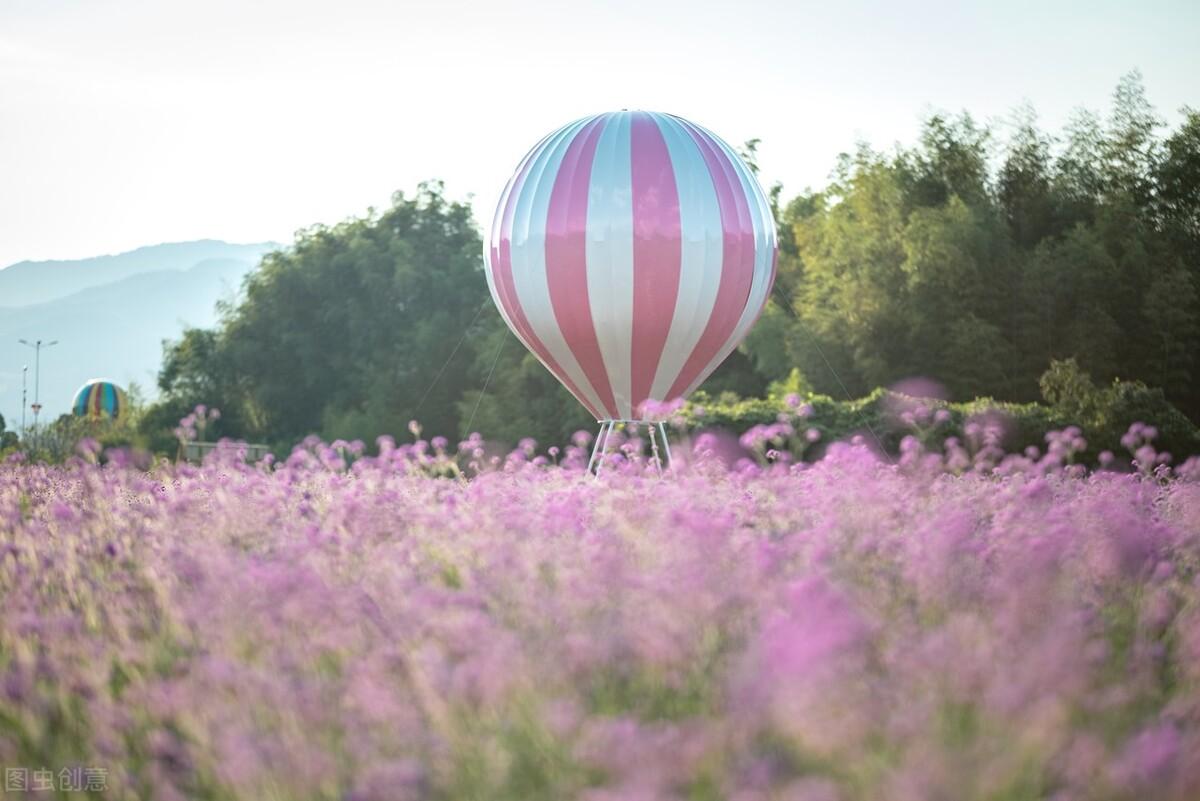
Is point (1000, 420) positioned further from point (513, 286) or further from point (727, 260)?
point (513, 286)

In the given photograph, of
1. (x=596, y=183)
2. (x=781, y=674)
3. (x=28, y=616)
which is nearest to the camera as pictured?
(x=781, y=674)

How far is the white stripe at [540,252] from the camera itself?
53.3 feet

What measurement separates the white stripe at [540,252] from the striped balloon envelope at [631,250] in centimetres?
2

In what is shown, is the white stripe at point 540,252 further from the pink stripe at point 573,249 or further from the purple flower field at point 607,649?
the purple flower field at point 607,649

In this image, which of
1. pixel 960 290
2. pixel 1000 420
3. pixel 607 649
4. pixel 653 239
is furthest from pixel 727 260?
pixel 960 290

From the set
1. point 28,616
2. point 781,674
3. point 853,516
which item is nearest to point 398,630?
point 28,616

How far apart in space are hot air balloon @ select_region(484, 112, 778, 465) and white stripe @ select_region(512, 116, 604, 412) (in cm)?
2

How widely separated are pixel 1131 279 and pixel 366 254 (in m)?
28.3

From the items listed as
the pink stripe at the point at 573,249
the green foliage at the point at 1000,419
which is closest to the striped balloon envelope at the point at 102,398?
the green foliage at the point at 1000,419

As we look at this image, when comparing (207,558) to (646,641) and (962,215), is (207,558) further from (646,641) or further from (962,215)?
(962,215)

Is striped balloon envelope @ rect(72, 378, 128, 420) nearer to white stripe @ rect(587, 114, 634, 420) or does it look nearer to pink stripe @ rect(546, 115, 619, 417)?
pink stripe @ rect(546, 115, 619, 417)

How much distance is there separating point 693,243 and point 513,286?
101 inches

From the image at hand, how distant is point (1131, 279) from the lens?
31531mm

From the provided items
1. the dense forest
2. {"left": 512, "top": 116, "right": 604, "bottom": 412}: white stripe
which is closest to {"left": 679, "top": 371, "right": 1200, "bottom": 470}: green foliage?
{"left": 512, "top": 116, "right": 604, "bottom": 412}: white stripe
